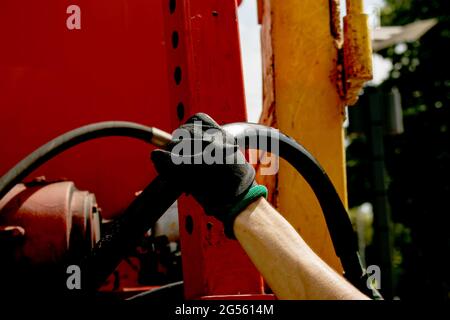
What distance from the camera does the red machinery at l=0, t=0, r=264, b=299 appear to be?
1.54m

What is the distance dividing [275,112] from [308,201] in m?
0.28

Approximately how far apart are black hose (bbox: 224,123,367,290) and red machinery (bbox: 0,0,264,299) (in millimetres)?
196

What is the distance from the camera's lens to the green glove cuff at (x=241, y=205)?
111cm

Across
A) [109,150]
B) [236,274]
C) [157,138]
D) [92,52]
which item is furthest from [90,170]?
[236,274]

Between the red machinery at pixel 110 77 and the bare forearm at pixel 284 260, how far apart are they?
0.43 metres

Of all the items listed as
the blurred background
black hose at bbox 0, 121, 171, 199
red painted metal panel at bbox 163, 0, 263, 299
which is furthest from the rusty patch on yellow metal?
the blurred background

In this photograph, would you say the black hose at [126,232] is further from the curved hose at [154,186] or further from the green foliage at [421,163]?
the green foliage at [421,163]

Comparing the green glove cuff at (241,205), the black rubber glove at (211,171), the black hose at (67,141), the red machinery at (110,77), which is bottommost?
the green glove cuff at (241,205)

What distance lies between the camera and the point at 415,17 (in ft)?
53.4

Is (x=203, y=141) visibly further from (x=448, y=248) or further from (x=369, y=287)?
(x=448, y=248)

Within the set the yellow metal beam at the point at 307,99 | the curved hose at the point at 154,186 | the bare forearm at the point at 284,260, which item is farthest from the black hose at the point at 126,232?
the yellow metal beam at the point at 307,99

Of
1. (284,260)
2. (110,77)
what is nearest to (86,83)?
(110,77)

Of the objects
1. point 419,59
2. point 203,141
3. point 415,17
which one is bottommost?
point 203,141
